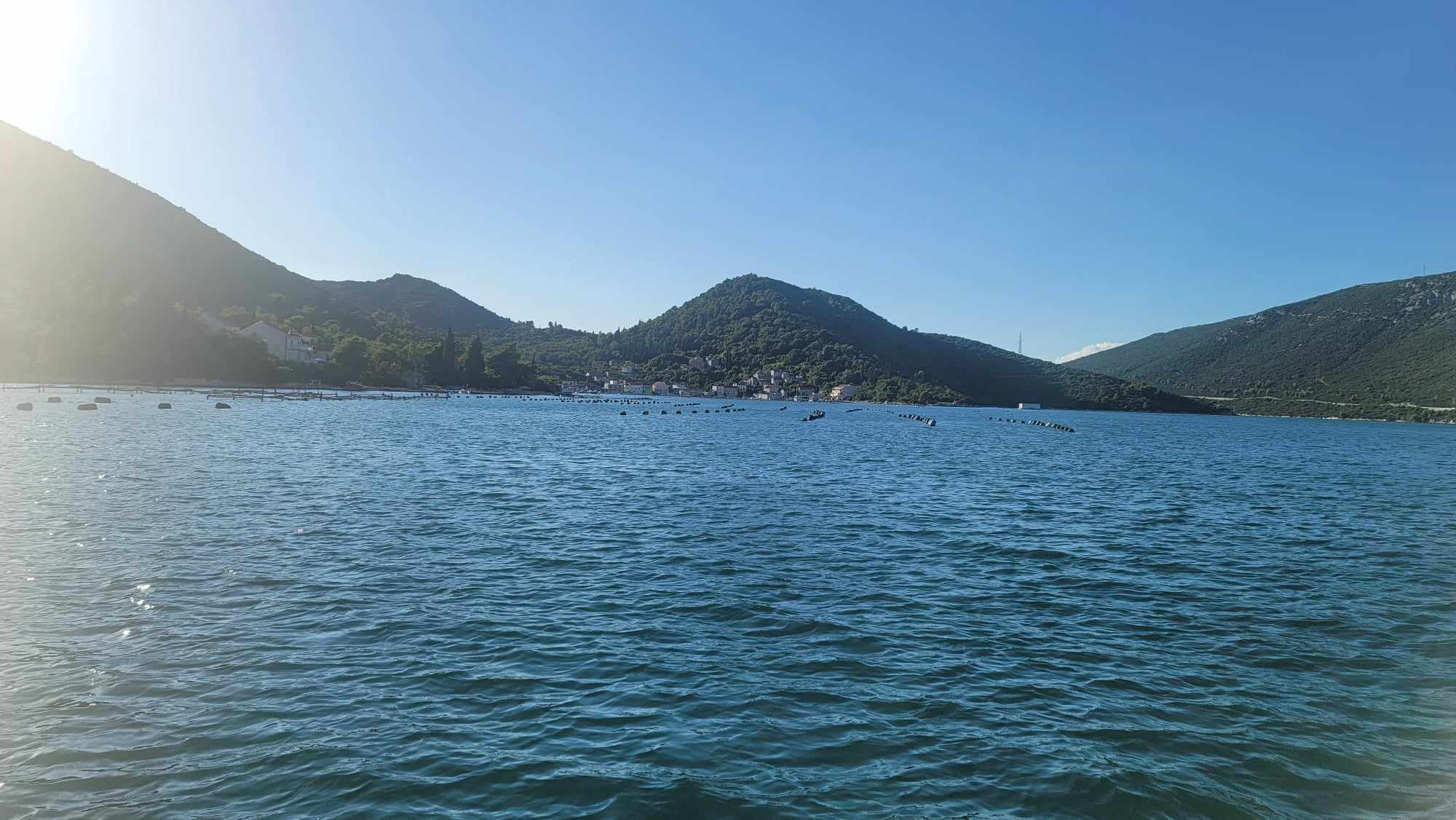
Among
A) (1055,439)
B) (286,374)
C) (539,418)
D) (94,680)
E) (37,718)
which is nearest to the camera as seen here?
(37,718)

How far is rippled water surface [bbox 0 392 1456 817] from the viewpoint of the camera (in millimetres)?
7871

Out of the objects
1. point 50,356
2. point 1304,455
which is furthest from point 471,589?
point 50,356

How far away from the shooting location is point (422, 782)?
7.67 meters

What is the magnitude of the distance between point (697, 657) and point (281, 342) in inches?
6937

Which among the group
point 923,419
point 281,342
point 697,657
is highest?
point 281,342

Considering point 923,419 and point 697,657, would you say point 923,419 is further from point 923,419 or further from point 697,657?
point 697,657

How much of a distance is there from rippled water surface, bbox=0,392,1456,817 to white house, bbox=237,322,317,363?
147 metres

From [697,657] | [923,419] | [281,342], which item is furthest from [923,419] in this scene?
[281,342]

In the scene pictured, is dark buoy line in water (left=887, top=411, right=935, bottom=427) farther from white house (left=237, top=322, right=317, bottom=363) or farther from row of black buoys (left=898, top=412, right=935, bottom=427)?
white house (left=237, top=322, right=317, bottom=363)

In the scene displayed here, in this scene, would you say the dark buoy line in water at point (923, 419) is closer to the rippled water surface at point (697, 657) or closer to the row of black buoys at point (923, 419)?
the row of black buoys at point (923, 419)

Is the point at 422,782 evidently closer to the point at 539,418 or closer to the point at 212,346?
the point at 539,418

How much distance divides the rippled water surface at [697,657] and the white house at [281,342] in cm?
14658

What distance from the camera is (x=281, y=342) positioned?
159375 mm

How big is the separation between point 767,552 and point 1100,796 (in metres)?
12.5
